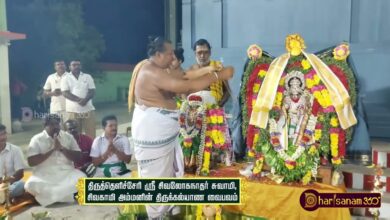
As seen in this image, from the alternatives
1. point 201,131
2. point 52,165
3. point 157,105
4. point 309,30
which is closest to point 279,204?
point 201,131

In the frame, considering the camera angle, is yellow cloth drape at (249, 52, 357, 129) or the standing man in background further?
the standing man in background

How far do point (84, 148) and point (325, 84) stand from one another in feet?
10.9

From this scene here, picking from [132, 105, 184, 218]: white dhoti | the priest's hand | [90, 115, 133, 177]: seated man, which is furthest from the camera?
Answer: [90, 115, 133, 177]: seated man

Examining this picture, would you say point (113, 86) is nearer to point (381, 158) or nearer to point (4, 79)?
point (4, 79)

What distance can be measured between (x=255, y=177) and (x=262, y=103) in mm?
834

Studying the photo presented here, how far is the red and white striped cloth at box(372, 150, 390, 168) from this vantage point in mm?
4617

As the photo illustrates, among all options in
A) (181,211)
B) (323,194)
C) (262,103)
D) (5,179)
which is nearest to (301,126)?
(262,103)

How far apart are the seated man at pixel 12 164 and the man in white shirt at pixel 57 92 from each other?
1514 millimetres

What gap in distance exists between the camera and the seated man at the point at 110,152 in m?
4.79

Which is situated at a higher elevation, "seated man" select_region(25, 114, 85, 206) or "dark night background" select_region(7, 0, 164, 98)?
"dark night background" select_region(7, 0, 164, 98)

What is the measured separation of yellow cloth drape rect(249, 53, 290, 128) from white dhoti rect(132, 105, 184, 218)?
1.01 metres

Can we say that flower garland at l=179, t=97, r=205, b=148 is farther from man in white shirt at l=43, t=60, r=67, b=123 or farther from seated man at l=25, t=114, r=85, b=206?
man in white shirt at l=43, t=60, r=67, b=123

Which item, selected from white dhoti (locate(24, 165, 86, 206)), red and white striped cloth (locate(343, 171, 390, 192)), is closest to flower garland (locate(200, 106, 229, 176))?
red and white striped cloth (locate(343, 171, 390, 192))

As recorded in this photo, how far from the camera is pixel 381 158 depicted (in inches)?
183
